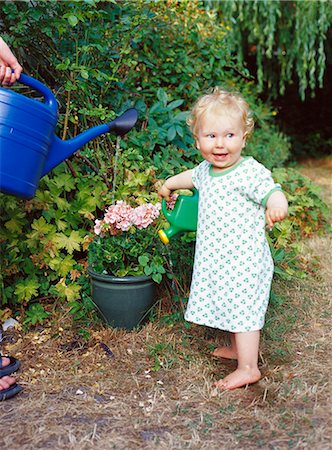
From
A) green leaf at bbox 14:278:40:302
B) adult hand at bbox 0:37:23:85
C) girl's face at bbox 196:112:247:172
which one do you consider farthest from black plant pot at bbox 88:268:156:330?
adult hand at bbox 0:37:23:85

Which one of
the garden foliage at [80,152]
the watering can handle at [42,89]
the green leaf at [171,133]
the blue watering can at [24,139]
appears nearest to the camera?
the blue watering can at [24,139]

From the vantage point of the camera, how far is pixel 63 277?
257 centimetres

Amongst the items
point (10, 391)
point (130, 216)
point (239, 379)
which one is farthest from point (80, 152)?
point (239, 379)

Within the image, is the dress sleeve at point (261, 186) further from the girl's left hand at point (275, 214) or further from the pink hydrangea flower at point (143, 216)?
the pink hydrangea flower at point (143, 216)

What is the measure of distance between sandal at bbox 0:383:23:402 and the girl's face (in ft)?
3.34

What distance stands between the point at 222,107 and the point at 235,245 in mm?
466

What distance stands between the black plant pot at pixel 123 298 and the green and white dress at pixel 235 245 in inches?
14.9

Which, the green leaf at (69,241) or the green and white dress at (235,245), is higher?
the green and white dress at (235,245)

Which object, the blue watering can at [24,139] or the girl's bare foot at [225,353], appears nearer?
the blue watering can at [24,139]

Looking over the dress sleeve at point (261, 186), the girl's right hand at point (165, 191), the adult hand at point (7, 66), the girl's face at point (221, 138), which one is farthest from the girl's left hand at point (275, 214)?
the adult hand at point (7, 66)

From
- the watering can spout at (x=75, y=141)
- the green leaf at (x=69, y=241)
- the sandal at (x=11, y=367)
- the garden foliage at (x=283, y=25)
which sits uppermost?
the garden foliage at (x=283, y=25)

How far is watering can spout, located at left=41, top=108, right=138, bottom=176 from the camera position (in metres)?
2.03

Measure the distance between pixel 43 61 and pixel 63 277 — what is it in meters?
1.01

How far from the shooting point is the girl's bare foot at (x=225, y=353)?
218cm
